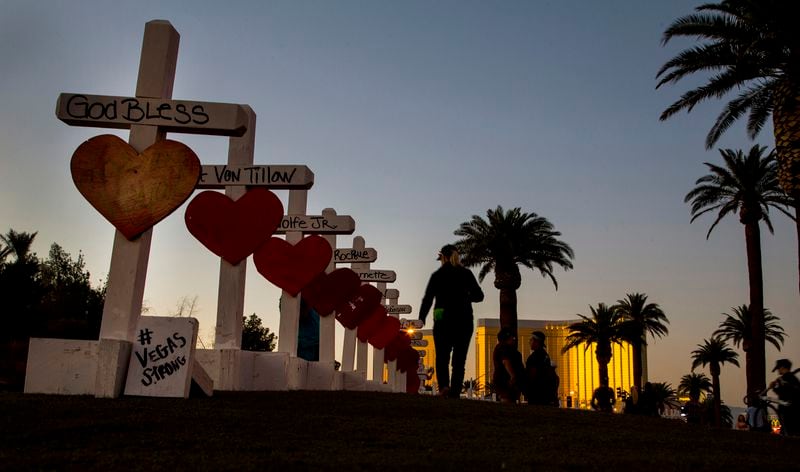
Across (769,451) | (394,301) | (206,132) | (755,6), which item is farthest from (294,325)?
(394,301)

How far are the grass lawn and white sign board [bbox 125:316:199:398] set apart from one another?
0.89ft

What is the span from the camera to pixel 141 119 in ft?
28.4

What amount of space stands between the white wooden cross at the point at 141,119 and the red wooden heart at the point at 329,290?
9655 mm

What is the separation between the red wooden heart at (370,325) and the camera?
79.6 feet

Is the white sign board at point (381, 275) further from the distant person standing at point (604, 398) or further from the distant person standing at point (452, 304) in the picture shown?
the distant person standing at point (452, 304)

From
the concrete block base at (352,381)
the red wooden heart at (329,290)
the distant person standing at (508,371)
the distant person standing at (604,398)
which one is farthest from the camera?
the concrete block base at (352,381)

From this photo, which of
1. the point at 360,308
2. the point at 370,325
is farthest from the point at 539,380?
the point at 370,325

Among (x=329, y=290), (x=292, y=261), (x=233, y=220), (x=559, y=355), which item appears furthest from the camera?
(x=559, y=355)

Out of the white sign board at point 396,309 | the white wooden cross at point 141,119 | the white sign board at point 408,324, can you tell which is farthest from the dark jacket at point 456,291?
the white sign board at point 408,324

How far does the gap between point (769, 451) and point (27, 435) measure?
5.09 m

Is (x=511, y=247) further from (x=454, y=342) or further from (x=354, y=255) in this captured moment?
(x=454, y=342)

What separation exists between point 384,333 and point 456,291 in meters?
14.8

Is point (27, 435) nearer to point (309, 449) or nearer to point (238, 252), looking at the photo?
point (309, 449)

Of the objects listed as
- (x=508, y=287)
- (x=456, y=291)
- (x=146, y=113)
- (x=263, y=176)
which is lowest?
(x=456, y=291)
